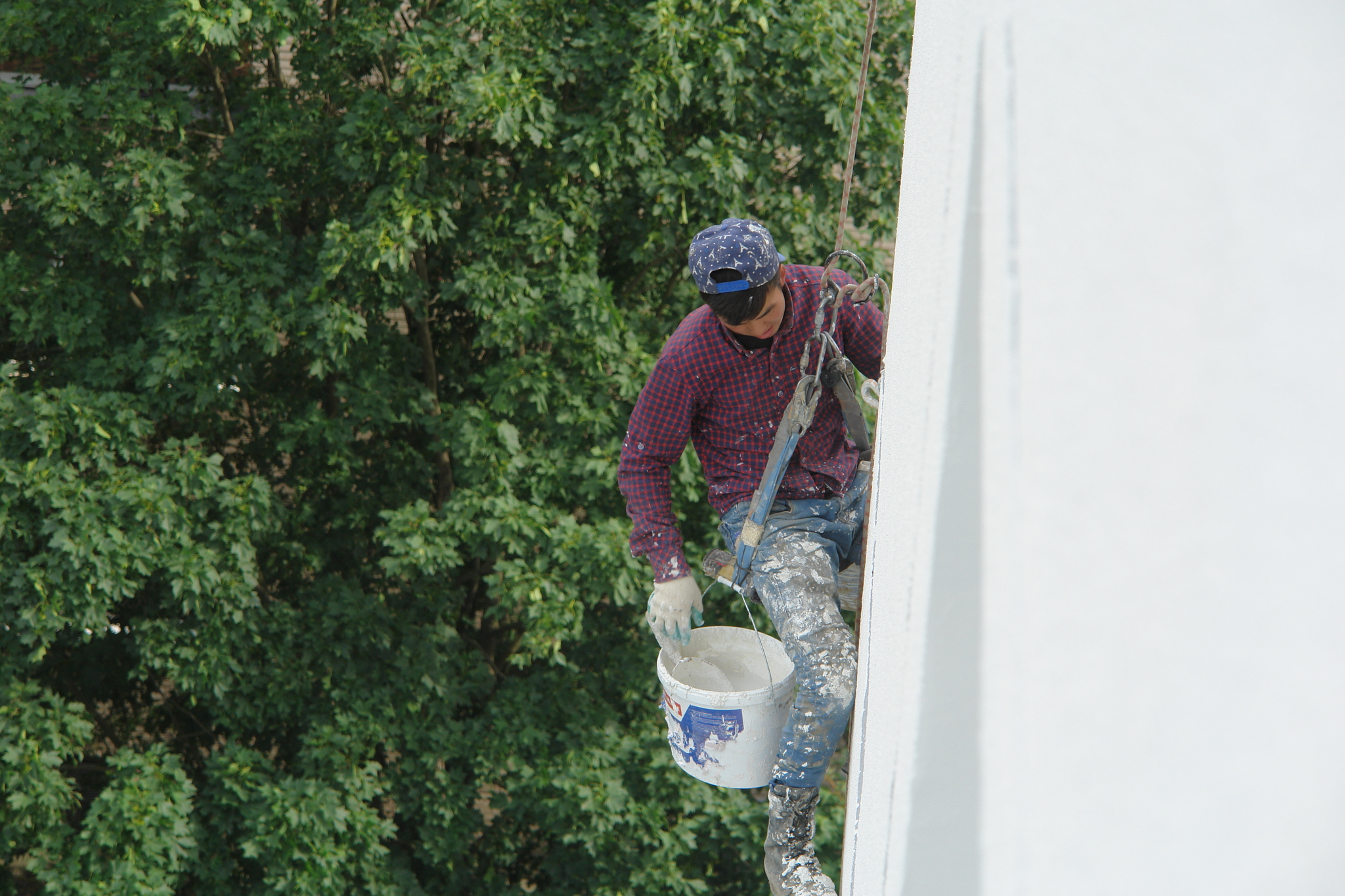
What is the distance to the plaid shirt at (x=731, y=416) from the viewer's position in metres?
2.63

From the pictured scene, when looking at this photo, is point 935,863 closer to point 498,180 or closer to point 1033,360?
point 1033,360

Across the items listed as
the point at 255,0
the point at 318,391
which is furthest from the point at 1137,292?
the point at 318,391

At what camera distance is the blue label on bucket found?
249cm

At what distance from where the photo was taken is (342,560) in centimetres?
816

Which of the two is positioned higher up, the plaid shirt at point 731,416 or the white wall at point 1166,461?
the white wall at point 1166,461

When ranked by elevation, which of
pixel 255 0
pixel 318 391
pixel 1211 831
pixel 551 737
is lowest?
pixel 551 737

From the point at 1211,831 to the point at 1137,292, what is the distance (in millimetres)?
343

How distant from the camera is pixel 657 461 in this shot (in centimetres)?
280

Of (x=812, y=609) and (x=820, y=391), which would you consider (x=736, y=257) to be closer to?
(x=820, y=391)

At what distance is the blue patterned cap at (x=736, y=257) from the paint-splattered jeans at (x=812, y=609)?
0.64 meters

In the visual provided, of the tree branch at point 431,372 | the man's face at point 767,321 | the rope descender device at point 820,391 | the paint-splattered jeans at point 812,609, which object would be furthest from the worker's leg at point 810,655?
the tree branch at point 431,372

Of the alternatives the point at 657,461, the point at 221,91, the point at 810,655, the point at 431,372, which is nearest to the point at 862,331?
the point at 657,461

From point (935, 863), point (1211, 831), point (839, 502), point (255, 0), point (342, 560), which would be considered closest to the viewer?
point (1211, 831)

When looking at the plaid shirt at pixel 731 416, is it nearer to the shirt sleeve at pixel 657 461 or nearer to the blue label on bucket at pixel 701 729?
the shirt sleeve at pixel 657 461
